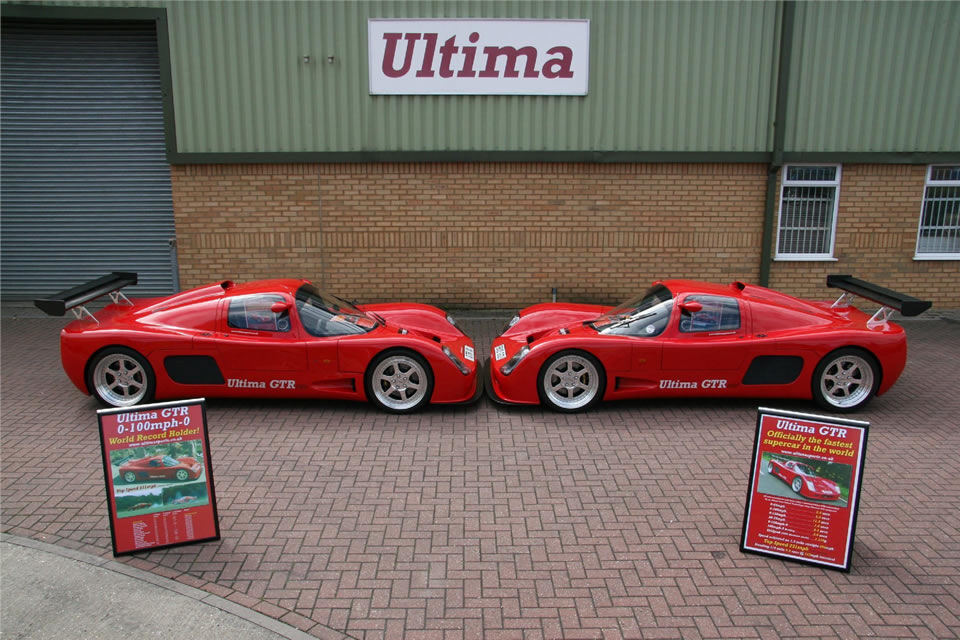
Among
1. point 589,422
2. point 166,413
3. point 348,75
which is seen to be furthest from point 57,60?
point 589,422

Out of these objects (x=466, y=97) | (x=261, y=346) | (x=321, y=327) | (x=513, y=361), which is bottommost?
(x=513, y=361)

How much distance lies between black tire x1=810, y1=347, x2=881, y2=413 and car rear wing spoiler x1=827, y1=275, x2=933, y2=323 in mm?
534

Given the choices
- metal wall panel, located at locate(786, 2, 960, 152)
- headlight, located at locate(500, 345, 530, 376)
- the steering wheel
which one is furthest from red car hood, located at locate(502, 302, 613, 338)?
metal wall panel, located at locate(786, 2, 960, 152)

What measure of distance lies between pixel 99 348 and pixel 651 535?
5403 millimetres

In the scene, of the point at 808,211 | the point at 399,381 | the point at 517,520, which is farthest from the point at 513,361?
the point at 808,211

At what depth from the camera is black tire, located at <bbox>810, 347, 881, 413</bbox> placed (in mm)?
6566

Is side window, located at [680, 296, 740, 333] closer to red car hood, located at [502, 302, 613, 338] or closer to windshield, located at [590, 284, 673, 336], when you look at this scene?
windshield, located at [590, 284, 673, 336]

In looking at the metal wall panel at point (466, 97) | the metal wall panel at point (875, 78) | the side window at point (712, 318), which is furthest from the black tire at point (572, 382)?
the metal wall panel at point (875, 78)

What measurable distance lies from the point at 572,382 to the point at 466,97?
18.8 feet

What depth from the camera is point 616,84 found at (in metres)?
10.5

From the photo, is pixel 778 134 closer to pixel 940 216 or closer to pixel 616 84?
pixel 616 84

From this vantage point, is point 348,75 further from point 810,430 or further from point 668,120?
point 810,430

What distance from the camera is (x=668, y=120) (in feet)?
34.8

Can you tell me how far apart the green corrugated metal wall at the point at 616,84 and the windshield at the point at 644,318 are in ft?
14.4
